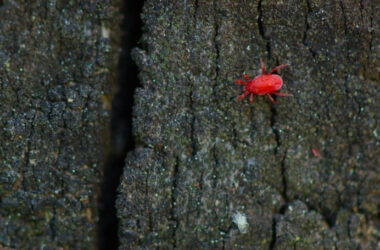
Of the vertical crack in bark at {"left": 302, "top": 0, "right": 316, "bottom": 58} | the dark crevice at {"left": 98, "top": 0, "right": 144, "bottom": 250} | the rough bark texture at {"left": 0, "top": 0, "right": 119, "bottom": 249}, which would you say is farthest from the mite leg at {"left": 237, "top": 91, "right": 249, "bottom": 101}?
the rough bark texture at {"left": 0, "top": 0, "right": 119, "bottom": 249}

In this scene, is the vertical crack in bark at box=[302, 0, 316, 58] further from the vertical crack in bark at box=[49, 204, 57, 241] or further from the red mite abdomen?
the vertical crack in bark at box=[49, 204, 57, 241]

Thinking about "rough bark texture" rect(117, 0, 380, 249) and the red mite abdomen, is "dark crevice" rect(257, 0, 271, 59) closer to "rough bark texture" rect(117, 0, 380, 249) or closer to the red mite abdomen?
"rough bark texture" rect(117, 0, 380, 249)

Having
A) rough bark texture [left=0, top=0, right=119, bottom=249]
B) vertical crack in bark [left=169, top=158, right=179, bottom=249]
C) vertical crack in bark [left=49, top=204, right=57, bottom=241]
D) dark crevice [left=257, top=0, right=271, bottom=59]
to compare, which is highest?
dark crevice [left=257, top=0, right=271, bottom=59]

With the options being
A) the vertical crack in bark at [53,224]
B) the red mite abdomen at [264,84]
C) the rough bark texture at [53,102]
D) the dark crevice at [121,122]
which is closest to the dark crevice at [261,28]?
the red mite abdomen at [264,84]

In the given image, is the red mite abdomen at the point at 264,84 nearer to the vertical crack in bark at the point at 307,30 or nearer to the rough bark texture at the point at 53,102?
the vertical crack in bark at the point at 307,30

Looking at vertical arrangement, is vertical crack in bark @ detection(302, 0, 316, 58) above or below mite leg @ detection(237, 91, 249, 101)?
above

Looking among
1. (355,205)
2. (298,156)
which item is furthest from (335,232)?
(298,156)

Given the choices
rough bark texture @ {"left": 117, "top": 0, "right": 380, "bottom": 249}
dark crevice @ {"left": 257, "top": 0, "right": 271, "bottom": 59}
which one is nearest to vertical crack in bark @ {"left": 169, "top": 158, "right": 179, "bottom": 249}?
rough bark texture @ {"left": 117, "top": 0, "right": 380, "bottom": 249}

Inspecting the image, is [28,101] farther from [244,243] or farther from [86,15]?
[244,243]

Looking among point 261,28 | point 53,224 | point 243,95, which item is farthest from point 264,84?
point 53,224
